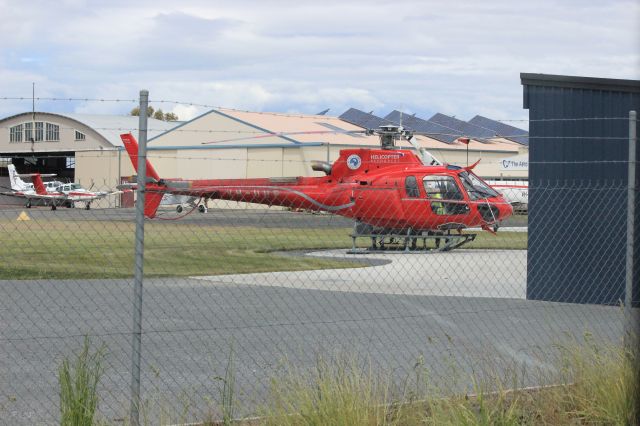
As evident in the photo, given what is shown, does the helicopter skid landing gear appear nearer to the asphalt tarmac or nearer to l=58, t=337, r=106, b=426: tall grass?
the asphalt tarmac

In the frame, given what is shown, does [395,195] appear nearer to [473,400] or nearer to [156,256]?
[156,256]

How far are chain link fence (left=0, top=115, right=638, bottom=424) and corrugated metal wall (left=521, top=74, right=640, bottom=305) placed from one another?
Result: 30mm

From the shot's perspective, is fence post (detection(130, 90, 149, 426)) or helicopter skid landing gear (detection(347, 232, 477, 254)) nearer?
fence post (detection(130, 90, 149, 426))

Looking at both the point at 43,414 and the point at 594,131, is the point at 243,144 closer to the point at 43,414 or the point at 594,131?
the point at 594,131

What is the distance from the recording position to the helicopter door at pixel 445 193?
2319 cm

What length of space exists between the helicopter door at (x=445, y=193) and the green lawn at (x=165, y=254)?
243cm

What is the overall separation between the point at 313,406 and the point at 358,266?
13.7 m

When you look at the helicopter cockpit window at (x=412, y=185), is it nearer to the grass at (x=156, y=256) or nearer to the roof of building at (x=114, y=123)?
the grass at (x=156, y=256)

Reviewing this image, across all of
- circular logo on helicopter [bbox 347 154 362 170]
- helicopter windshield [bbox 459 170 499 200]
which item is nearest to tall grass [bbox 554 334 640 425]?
helicopter windshield [bbox 459 170 499 200]

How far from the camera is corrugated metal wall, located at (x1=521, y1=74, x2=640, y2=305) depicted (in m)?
13.2

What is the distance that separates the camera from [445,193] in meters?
23.4

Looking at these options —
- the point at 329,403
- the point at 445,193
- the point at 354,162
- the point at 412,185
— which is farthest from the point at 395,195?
the point at 329,403

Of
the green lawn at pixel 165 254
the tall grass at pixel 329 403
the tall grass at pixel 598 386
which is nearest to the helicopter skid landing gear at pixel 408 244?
the green lawn at pixel 165 254

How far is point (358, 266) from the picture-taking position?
19.7m
